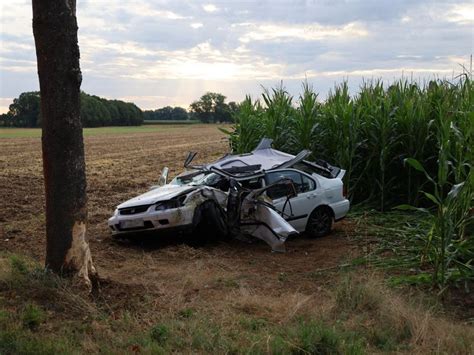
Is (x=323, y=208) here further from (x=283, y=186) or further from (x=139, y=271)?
(x=139, y=271)

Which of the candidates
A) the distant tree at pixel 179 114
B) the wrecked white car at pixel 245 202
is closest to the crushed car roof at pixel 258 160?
the wrecked white car at pixel 245 202

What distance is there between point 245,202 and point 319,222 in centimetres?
223

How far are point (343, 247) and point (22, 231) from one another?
6059 mm

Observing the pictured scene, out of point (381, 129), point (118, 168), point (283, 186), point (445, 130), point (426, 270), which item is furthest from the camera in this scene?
point (118, 168)

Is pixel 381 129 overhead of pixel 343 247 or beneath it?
overhead

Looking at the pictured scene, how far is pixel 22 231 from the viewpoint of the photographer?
1075cm

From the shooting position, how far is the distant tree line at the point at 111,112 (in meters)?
83.4

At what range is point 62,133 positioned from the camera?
6023 mm

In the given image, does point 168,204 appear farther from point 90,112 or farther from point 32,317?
point 90,112

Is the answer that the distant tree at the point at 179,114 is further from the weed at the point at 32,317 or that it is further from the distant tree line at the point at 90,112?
the weed at the point at 32,317

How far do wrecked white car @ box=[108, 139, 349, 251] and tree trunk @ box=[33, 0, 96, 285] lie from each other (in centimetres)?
320

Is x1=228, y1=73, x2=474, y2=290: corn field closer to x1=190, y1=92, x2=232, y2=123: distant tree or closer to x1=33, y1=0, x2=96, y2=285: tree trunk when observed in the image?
x1=33, y1=0, x2=96, y2=285: tree trunk

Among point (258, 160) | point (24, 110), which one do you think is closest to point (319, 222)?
point (258, 160)

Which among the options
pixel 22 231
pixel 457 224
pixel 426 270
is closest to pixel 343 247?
pixel 426 270
